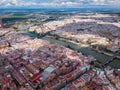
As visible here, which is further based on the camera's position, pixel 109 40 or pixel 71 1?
pixel 71 1

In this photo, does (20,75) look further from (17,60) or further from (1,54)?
(1,54)

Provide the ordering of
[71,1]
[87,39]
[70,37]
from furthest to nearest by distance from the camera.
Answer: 1. [71,1]
2. [70,37]
3. [87,39]

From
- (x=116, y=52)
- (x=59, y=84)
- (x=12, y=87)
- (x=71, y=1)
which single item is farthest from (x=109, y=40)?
(x=71, y=1)

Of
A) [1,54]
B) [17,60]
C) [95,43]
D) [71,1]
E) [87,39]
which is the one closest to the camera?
[17,60]

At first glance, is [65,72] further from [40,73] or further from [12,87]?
[12,87]

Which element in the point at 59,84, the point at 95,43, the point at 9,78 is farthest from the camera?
the point at 95,43

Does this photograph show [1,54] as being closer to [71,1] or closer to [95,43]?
[95,43]

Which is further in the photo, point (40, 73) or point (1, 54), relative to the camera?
point (1, 54)

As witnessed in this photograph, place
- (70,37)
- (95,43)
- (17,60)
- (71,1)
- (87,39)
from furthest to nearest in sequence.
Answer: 1. (71,1)
2. (70,37)
3. (87,39)
4. (95,43)
5. (17,60)

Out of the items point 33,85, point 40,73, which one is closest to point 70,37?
point 40,73
